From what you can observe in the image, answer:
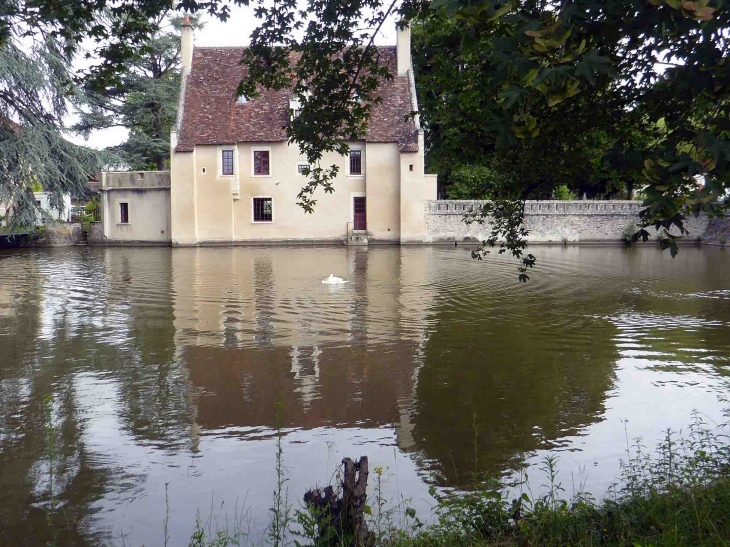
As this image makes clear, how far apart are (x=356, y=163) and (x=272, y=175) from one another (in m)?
5.08

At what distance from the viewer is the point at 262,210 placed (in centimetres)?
4178

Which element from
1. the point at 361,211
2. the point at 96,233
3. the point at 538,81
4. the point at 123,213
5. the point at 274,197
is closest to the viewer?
the point at 538,81

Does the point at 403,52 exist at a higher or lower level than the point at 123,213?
higher

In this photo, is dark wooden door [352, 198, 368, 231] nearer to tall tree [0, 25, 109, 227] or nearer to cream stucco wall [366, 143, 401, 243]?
cream stucco wall [366, 143, 401, 243]

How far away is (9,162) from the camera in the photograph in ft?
110

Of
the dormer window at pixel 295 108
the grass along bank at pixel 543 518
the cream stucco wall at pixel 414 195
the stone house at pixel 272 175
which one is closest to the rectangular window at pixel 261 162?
the stone house at pixel 272 175

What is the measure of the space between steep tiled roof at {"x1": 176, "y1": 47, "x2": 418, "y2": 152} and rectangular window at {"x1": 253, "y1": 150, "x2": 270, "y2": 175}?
1019 mm

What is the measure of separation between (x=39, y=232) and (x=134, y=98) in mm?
10935

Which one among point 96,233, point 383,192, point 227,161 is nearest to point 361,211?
point 383,192

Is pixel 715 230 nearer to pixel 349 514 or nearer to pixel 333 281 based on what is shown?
pixel 333 281

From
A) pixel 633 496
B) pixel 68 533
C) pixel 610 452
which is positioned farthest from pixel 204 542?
pixel 610 452

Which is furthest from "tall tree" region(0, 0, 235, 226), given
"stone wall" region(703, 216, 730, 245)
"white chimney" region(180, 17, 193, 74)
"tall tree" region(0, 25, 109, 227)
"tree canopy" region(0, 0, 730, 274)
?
"stone wall" region(703, 216, 730, 245)

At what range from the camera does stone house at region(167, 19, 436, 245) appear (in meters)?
40.4

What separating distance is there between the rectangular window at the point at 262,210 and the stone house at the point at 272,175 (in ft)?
0.20
